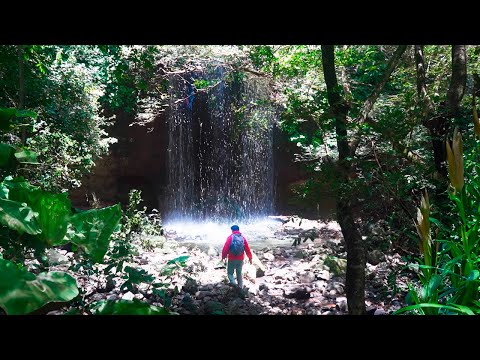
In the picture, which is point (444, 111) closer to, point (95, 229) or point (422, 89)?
point (422, 89)

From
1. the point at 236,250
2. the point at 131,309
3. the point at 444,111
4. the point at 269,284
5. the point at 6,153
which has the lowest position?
the point at 269,284

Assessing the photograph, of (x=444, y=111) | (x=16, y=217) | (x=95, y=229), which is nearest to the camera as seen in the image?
(x=16, y=217)

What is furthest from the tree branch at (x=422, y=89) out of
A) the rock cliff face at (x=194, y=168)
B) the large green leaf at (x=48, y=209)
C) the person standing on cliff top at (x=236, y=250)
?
the rock cliff face at (x=194, y=168)

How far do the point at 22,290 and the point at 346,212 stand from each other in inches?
97.0

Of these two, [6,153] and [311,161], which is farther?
[311,161]

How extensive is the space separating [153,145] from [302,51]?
504 cm

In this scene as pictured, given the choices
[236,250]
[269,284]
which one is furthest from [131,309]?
[269,284]

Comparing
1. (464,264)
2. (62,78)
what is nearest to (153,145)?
(62,78)

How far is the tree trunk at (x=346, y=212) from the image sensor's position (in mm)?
2908

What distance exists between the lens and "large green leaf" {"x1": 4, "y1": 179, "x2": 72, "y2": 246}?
63.7 inches

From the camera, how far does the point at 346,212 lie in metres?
3.09

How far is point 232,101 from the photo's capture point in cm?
752

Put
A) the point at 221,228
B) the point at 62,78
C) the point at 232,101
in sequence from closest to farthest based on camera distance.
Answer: the point at 62,78
the point at 232,101
the point at 221,228
